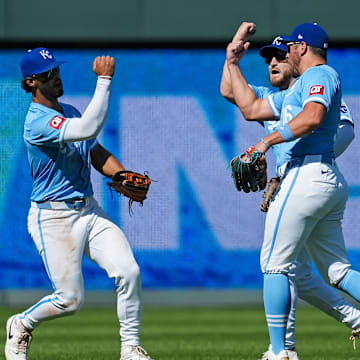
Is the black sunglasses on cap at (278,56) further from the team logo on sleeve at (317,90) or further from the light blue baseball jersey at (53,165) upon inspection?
the light blue baseball jersey at (53,165)

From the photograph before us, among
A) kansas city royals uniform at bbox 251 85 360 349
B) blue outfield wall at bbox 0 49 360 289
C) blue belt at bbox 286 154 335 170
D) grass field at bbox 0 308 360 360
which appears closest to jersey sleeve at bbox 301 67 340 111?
blue belt at bbox 286 154 335 170

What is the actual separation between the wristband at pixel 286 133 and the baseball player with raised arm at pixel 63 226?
4.23 ft

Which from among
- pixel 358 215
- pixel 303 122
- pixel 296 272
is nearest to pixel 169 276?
pixel 358 215

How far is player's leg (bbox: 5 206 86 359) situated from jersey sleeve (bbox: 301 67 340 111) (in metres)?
1.85

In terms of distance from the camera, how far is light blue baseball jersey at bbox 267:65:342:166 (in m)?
6.05

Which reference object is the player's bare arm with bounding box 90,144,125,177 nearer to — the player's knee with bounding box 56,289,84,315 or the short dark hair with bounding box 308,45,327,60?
the player's knee with bounding box 56,289,84,315

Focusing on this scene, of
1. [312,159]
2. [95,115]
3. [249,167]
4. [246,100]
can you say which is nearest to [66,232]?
[95,115]

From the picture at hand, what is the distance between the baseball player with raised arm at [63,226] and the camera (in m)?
6.64

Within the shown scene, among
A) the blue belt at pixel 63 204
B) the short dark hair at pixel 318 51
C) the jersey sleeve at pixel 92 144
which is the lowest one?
the blue belt at pixel 63 204

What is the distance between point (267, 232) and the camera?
20.5ft

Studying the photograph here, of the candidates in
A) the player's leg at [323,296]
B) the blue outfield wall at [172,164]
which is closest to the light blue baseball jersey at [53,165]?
the player's leg at [323,296]

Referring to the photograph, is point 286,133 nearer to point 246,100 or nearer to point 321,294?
point 246,100

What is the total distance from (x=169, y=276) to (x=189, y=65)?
3044 millimetres

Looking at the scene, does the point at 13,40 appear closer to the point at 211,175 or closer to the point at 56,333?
the point at 211,175
